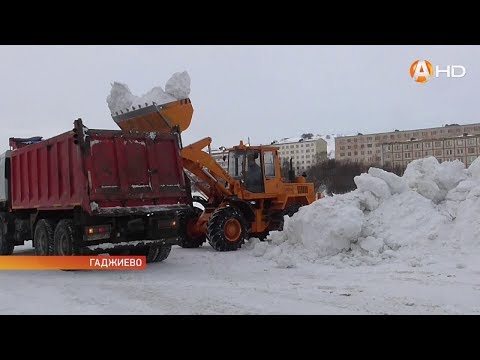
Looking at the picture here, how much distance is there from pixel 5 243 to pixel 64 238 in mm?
3698

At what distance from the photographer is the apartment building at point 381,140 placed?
6154 cm

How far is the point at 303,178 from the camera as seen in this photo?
47.4 feet

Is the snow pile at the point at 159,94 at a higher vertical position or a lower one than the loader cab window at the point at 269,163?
higher

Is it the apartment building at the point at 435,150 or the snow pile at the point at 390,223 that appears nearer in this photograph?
the snow pile at the point at 390,223

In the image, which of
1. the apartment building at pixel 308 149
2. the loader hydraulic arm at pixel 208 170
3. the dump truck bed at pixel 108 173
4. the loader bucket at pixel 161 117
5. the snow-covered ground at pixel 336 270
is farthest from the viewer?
the apartment building at pixel 308 149

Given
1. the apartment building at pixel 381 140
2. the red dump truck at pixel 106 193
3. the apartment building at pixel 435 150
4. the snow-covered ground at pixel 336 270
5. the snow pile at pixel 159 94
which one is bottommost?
the snow-covered ground at pixel 336 270

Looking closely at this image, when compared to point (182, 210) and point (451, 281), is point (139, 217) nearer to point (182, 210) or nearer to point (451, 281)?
point (182, 210)

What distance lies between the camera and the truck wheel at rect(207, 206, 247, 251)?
38.8ft

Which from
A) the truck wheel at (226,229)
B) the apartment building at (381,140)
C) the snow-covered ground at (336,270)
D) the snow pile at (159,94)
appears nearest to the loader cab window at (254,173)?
the truck wheel at (226,229)

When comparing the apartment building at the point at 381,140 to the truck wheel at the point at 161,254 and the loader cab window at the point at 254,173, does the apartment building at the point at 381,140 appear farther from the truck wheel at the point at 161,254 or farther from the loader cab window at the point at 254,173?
the truck wheel at the point at 161,254

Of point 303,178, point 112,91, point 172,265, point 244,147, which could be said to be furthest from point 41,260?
point 303,178

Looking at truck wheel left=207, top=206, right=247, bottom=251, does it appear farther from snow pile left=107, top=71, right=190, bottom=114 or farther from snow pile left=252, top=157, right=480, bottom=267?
snow pile left=107, top=71, right=190, bottom=114

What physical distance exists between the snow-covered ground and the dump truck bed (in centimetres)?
133

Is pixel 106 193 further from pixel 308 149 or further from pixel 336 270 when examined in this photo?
pixel 308 149
